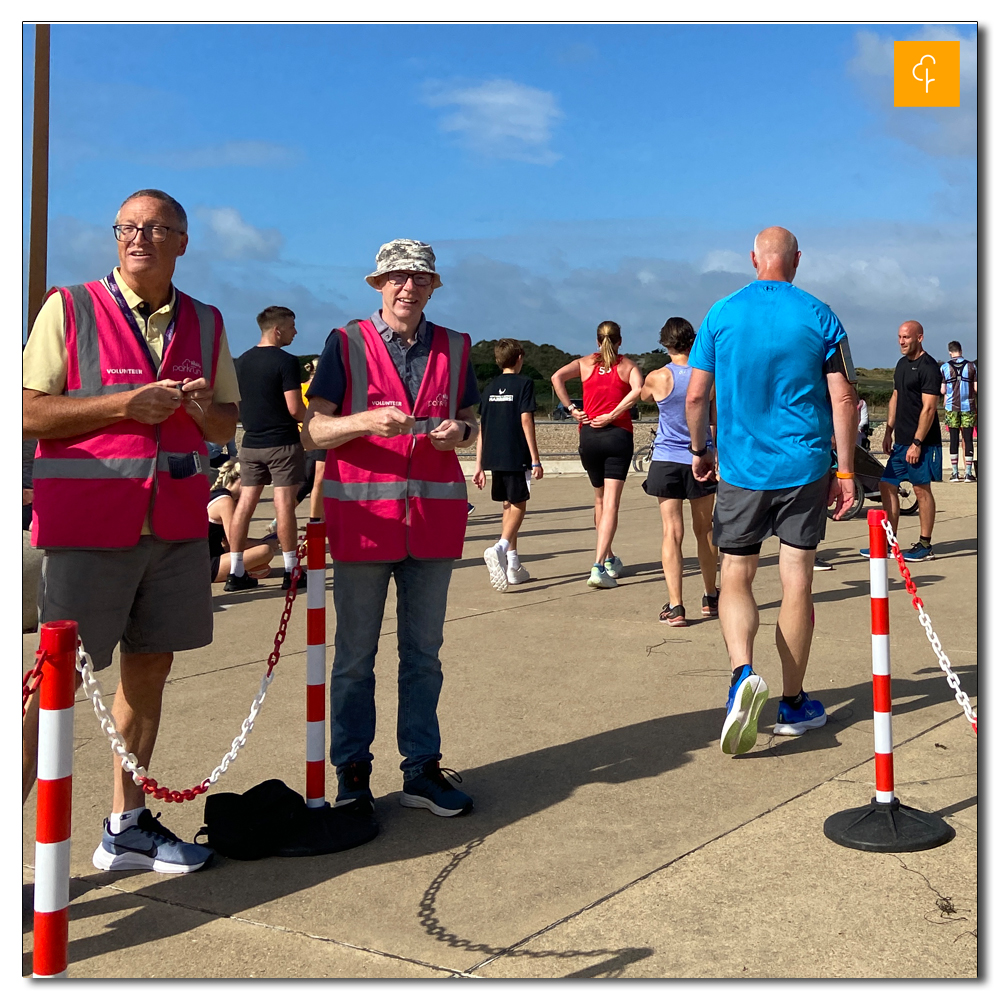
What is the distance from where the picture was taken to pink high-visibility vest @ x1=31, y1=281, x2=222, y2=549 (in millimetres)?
3625

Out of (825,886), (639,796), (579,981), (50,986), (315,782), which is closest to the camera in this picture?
(50,986)

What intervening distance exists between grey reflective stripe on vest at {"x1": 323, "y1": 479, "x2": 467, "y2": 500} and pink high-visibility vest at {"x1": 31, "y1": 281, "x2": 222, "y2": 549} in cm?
68

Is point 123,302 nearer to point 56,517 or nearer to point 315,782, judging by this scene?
point 56,517

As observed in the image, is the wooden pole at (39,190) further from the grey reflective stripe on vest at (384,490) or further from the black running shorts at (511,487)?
the black running shorts at (511,487)

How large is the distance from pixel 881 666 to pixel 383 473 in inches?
74.2

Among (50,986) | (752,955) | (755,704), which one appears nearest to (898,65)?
(755,704)

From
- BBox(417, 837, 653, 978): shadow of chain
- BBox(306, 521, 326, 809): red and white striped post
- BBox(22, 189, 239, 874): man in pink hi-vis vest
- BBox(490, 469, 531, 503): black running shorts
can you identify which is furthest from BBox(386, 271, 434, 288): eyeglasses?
BBox(490, 469, 531, 503): black running shorts

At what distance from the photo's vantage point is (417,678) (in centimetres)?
452

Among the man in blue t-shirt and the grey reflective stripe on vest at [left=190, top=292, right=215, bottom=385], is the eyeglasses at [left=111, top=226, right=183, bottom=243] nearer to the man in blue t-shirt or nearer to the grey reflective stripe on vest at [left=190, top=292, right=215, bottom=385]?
the grey reflective stripe on vest at [left=190, top=292, right=215, bottom=385]

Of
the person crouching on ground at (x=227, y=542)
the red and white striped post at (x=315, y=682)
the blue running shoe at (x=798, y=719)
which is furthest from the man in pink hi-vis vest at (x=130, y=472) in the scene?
the person crouching on ground at (x=227, y=542)

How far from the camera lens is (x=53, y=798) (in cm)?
270

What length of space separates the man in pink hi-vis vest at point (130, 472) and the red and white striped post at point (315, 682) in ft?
1.20

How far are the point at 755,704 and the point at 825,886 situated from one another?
1187 millimetres

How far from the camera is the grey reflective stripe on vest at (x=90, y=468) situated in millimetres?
3629
